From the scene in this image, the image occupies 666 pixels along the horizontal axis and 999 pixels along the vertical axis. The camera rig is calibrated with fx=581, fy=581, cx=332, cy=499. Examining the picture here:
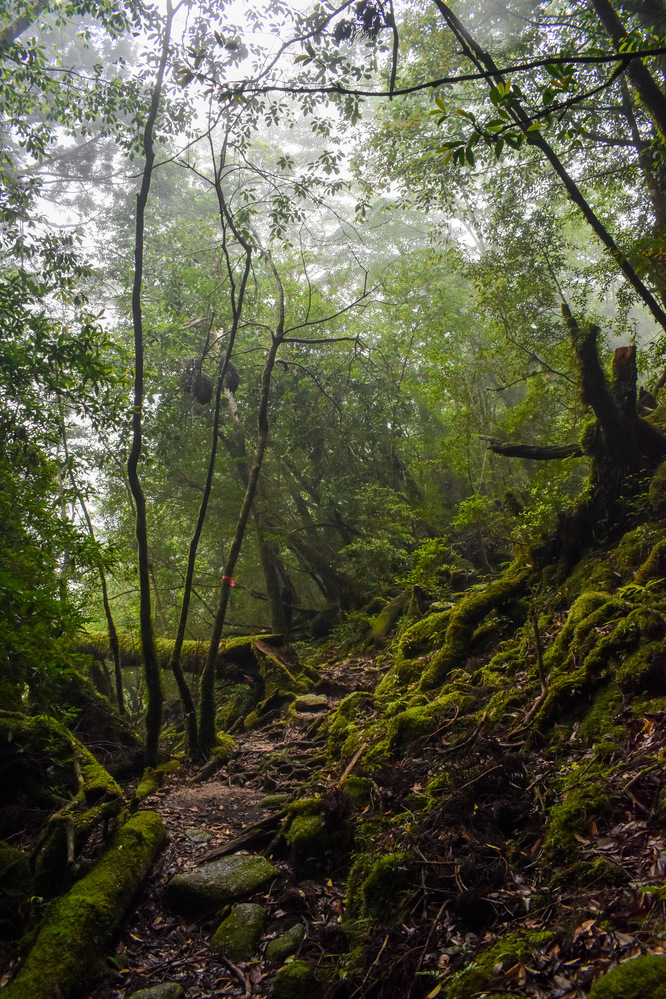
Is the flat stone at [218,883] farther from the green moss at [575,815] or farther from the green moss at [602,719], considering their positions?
the green moss at [602,719]

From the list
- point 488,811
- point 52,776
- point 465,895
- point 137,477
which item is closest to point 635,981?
point 465,895

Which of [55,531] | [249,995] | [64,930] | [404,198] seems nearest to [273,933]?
[249,995]

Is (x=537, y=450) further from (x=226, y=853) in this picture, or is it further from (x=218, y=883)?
(x=218, y=883)

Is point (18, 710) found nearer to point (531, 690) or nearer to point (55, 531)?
point (55, 531)

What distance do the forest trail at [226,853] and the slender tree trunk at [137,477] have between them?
1.00m

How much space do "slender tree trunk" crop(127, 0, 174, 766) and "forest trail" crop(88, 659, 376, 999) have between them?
3.28 feet

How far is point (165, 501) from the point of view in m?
14.7

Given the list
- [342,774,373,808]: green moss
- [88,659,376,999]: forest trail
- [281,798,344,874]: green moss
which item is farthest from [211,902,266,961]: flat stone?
[342,774,373,808]: green moss

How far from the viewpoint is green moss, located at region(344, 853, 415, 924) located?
12.4ft

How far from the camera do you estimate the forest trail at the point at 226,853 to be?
3.96 metres

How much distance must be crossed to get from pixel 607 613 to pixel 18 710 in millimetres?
6518

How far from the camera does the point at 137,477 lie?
731 centimetres

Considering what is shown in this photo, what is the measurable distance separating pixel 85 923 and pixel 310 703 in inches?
208

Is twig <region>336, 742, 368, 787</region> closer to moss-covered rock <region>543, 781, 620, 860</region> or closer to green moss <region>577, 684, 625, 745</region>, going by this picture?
green moss <region>577, 684, 625, 745</region>
